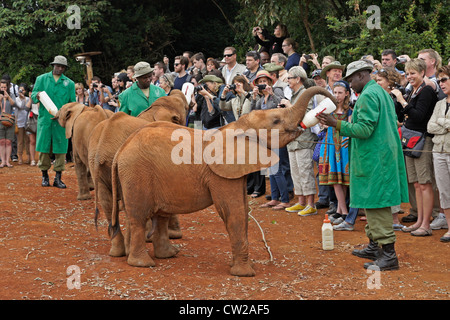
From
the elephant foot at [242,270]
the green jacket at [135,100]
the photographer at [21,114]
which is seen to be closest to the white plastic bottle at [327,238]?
the elephant foot at [242,270]

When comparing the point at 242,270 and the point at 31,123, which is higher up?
the point at 31,123

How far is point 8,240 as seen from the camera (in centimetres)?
747

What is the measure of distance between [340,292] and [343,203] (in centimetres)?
328

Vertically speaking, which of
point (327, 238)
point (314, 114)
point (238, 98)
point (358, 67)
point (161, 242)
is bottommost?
point (327, 238)

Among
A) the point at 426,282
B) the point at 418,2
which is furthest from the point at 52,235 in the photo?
the point at 418,2

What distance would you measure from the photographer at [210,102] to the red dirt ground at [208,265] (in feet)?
7.21

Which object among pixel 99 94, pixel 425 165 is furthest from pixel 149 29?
pixel 425 165

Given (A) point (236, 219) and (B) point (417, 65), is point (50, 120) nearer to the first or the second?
(A) point (236, 219)

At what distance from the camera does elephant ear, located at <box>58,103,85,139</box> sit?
10102mm

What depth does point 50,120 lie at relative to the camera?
11.5 metres

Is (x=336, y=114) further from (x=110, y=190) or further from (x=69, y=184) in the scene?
(x=69, y=184)

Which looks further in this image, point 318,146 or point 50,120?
point 50,120

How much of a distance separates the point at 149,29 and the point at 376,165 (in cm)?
1621

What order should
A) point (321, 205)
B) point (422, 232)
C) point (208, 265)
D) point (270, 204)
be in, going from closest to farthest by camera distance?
point (208, 265) < point (422, 232) < point (321, 205) < point (270, 204)
